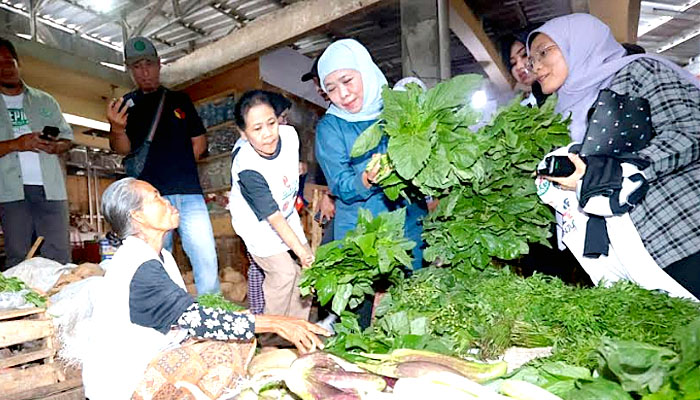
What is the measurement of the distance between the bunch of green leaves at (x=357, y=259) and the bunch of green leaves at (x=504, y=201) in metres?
0.29

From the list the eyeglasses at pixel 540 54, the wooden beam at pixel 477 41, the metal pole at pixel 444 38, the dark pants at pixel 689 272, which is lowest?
the dark pants at pixel 689 272

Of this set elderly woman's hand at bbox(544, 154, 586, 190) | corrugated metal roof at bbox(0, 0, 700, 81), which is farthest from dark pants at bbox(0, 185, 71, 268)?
elderly woman's hand at bbox(544, 154, 586, 190)

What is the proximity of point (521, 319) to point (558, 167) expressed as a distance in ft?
1.67

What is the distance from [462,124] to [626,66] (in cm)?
65

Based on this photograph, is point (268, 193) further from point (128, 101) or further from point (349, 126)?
point (128, 101)

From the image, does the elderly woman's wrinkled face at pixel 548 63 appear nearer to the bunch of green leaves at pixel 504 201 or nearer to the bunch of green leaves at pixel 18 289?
the bunch of green leaves at pixel 504 201

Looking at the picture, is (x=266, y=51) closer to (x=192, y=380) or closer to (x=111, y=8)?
(x=111, y=8)

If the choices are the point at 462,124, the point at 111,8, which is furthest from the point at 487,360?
the point at 111,8

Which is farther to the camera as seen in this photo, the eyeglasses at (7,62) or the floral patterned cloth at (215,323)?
the eyeglasses at (7,62)

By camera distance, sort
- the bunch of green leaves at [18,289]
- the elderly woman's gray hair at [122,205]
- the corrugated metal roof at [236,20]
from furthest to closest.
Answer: the corrugated metal roof at [236,20]
the bunch of green leaves at [18,289]
the elderly woman's gray hair at [122,205]

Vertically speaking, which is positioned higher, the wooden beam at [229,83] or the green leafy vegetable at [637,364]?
the wooden beam at [229,83]

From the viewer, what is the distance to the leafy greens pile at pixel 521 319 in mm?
1244

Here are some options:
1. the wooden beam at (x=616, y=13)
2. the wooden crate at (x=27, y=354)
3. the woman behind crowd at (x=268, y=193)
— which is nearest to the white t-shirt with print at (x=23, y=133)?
the wooden crate at (x=27, y=354)

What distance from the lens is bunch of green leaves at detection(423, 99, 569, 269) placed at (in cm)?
170
